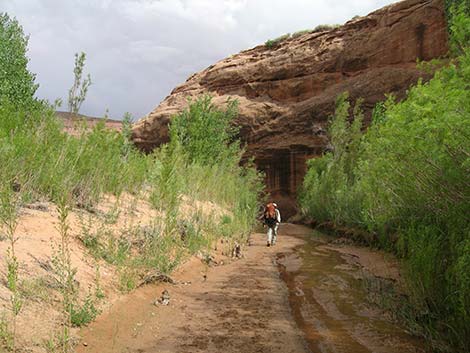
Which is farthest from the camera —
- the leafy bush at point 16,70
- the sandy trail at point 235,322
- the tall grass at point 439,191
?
the leafy bush at point 16,70

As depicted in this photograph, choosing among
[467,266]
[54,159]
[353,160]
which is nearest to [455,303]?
[467,266]

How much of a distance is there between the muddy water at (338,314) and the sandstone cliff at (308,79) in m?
30.0

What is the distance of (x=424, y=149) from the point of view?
5836 millimetres

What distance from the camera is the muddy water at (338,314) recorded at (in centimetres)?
511

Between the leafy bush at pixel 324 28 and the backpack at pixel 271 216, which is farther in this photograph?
the leafy bush at pixel 324 28

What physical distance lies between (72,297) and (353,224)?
15534mm

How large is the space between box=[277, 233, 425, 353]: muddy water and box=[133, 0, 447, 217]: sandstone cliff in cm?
3004

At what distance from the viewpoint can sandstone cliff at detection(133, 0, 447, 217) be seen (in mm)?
36594

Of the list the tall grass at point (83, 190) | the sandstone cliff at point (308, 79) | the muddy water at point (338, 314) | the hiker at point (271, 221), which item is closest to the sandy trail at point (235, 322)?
the muddy water at point (338, 314)

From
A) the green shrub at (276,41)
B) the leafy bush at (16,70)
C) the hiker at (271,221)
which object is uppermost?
the green shrub at (276,41)

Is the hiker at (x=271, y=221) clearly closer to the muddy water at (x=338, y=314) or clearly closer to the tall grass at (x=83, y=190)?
the tall grass at (x=83, y=190)

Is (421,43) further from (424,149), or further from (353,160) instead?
(424,149)

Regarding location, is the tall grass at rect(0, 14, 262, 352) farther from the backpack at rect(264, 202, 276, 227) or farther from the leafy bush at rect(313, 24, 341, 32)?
the leafy bush at rect(313, 24, 341, 32)

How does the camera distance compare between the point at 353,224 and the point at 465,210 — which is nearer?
the point at 465,210
